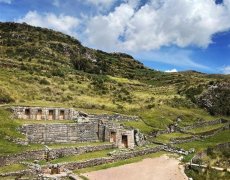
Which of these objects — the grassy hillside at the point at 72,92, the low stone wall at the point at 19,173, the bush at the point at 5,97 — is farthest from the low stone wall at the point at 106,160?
the bush at the point at 5,97

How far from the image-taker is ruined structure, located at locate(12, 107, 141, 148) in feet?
122

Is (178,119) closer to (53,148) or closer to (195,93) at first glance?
(195,93)

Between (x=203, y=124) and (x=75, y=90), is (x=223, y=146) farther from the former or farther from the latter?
(x=75, y=90)

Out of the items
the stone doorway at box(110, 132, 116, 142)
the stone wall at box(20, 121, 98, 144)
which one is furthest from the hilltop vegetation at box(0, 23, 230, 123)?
the stone wall at box(20, 121, 98, 144)

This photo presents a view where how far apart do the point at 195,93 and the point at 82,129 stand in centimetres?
4116

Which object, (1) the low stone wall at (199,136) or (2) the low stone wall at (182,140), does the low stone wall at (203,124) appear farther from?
(2) the low stone wall at (182,140)

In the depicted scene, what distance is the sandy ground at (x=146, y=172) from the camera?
102ft

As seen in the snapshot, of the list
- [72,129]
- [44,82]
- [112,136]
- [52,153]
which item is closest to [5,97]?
[72,129]

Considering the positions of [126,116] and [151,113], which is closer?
[126,116]

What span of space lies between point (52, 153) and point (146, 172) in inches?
302

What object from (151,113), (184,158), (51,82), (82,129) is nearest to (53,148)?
(82,129)

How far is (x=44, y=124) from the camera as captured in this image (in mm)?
37875

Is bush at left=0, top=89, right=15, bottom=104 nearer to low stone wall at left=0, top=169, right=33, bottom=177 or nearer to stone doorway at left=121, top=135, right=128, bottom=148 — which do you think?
stone doorway at left=121, top=135, right=128, bottom=148

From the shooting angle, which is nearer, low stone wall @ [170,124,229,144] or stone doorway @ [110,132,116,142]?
stone doorway @ [110,132,116,142]
